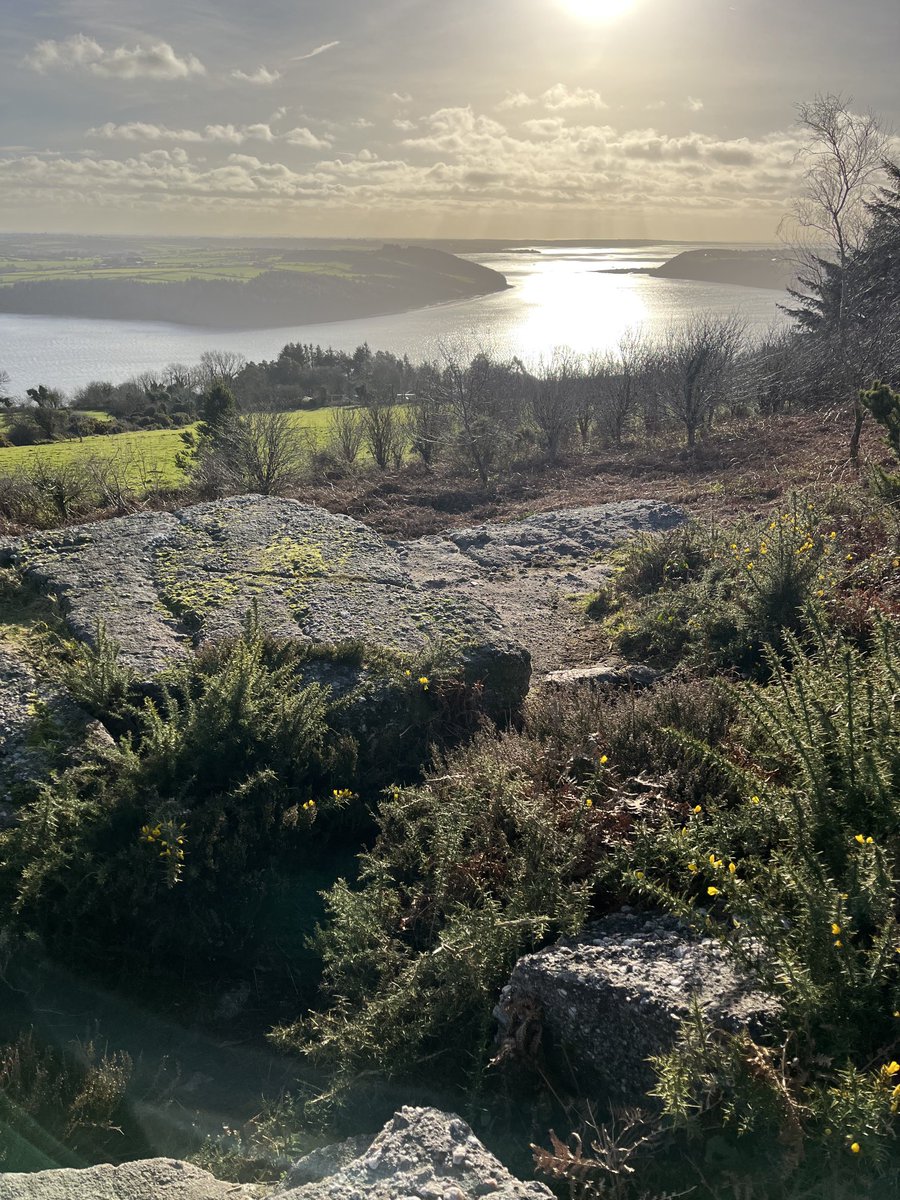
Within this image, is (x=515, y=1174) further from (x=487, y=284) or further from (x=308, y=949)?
(x=487, y=284)

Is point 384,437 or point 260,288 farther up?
point 260,288

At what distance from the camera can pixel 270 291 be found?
10444cm

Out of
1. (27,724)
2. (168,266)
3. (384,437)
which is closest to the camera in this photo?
(27,724)

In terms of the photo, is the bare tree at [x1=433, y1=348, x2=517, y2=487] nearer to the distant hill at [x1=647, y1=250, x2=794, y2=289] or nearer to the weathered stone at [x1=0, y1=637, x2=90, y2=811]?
the weathered stone at [x1=0, y1=637, x2=90, y2=811]

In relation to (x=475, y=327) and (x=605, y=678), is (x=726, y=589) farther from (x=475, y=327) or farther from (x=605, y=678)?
(x=475, y=327)

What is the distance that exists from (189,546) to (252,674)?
10.2 ft

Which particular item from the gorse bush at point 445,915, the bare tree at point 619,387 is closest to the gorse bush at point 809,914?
the gorse bush at point 445,915

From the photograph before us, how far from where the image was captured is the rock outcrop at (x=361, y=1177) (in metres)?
2.34

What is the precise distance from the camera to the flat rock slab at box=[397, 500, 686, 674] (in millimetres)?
7984

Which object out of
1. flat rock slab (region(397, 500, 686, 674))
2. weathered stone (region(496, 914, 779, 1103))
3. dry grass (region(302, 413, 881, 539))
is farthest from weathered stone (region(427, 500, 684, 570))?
weathered stone (region(496, 914, 779, 1103))

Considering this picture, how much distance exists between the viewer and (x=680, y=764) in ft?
13.4

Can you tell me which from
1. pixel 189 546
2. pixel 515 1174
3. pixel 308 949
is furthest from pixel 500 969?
pixel 189 546

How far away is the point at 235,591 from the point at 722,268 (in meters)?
70.6

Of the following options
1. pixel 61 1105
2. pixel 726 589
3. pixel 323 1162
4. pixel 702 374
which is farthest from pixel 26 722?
pixel 702 374
